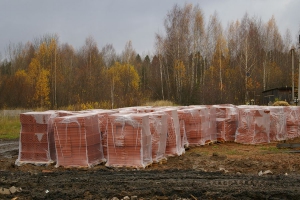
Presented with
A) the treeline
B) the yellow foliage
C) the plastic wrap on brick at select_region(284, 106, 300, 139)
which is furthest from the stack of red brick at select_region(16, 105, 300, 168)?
the yellow foliage

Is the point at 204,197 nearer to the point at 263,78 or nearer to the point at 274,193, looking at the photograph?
the point at 274,193

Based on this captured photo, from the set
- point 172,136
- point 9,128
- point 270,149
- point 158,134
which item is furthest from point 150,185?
point 9,128

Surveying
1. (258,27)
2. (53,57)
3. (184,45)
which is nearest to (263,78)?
(258,27)

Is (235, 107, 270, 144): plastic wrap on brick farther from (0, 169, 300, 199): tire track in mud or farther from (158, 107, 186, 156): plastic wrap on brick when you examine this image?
(0, 169, 300, 199): tire track in mud

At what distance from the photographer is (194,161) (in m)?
11.7

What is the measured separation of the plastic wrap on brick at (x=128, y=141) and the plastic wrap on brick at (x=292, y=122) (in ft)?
29.3

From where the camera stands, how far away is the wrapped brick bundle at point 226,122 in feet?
53.1

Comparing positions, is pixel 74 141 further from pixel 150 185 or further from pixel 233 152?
pixel 233 152

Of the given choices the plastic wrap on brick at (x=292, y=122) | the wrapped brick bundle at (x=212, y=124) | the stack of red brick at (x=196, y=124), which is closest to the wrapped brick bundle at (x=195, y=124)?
the stack of red brick at (x=196, y=124)

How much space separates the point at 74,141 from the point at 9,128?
1525 centimetres

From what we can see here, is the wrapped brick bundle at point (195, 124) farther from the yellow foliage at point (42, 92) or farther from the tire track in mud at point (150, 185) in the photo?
the yellow foliage at point (42, 92)

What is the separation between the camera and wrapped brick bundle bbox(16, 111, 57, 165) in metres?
11.4

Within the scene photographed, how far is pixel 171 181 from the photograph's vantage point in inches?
319

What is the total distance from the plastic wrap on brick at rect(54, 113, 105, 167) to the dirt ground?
291 millimetres
